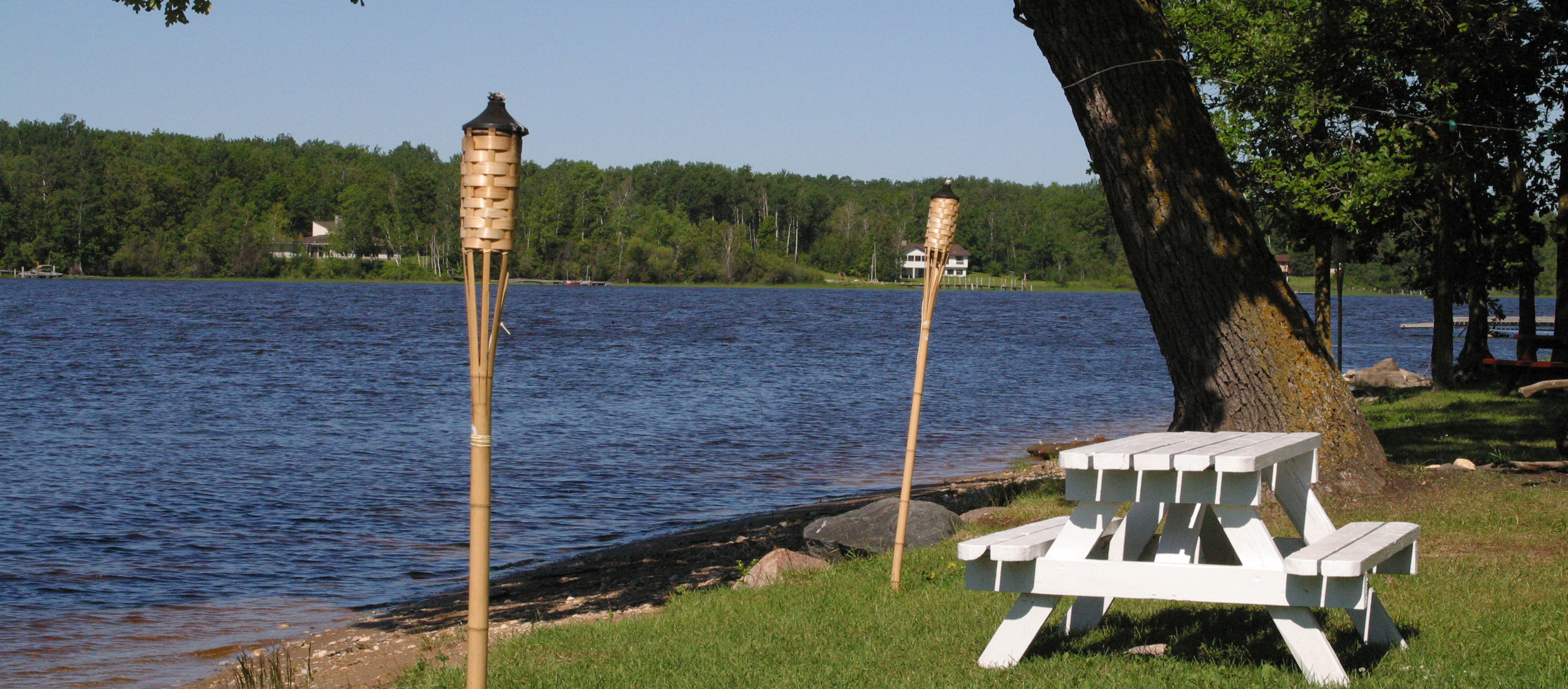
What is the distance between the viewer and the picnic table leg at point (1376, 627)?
15.8 feet

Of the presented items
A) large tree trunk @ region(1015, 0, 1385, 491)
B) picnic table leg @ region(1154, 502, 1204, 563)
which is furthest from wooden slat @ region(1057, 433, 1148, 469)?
large tree trunk @ region(1015, 0, 1385, 491)

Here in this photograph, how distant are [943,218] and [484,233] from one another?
12.9 ft

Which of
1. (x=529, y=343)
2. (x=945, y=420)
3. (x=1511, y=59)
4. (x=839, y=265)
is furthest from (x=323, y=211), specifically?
(x=1511, y=59)

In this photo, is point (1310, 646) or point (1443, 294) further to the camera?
point (1443, 294)

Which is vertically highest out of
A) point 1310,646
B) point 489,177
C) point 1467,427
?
point 489,177

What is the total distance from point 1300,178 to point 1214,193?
9693 millimetres

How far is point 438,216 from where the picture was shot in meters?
137

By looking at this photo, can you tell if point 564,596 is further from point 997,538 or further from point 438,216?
point 438,216

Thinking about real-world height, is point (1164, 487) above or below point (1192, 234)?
below

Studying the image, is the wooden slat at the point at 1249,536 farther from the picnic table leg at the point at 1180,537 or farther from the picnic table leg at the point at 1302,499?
the picnic table leg at the point at 1302,499

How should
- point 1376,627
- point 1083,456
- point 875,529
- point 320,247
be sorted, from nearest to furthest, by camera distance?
point 1083,456
point 1376,627
point 875,529
point 320,247

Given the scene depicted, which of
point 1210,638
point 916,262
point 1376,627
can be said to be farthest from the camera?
point 916,262

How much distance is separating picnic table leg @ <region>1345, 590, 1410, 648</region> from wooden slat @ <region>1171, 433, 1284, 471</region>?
824 millimetres

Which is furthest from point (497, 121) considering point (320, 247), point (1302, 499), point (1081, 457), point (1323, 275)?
point (320, 247)
